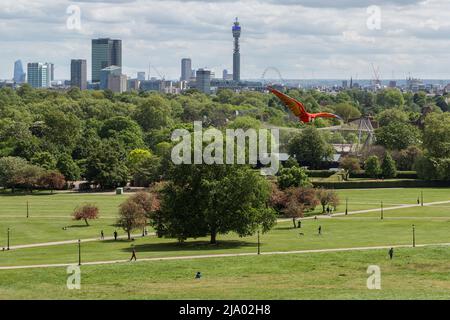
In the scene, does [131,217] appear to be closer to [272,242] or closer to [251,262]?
[272,242]

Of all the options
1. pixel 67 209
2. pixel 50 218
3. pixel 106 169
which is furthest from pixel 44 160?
pixel 50 218

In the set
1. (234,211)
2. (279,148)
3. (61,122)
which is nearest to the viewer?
(234,211)

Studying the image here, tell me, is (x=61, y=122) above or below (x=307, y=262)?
above

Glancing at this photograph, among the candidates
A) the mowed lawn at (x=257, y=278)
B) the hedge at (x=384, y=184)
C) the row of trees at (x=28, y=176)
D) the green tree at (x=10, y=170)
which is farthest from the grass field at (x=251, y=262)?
the green tree at (x=10, y=170)

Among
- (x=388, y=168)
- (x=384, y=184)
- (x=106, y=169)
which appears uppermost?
(x=388, y=168)

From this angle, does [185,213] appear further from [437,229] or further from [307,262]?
[437,229]

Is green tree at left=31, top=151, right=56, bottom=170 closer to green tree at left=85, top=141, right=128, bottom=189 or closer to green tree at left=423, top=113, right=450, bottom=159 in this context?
green tree at left=85, top=141, right=128, bottom=189
